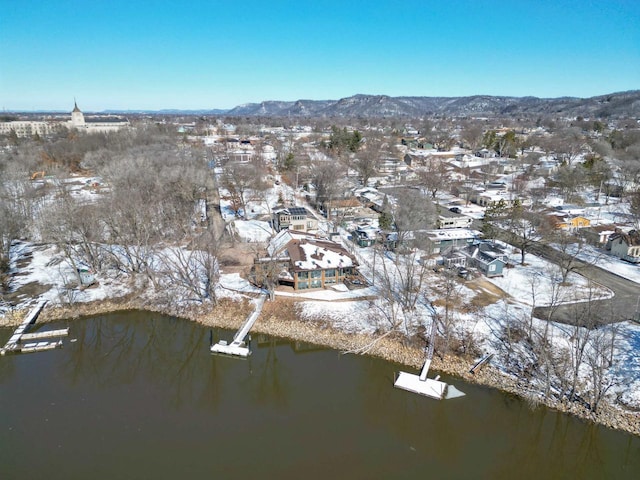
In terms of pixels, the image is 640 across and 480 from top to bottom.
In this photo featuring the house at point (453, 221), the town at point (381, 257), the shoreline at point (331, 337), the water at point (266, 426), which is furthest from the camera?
the house at point (453, 221)

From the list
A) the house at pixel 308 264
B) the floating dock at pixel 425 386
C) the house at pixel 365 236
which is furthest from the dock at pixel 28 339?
the house at pixel 365 236

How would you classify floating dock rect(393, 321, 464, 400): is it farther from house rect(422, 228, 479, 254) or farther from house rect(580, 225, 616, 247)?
house rect(580, 225, 616, 247)

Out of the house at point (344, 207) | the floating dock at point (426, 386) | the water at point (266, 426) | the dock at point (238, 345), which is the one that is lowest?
the water at point (266, 426)

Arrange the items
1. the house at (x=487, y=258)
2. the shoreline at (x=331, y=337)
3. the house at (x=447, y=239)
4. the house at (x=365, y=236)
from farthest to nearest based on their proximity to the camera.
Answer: the house at (x=365, y=236) < the house at (x=447, y=239) < the house at (x=487, y=258) < the shoreline at (x=331, y=337)

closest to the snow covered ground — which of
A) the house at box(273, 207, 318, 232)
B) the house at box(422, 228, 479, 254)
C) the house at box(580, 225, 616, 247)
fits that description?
the house at box(422, 228, 479, 254)

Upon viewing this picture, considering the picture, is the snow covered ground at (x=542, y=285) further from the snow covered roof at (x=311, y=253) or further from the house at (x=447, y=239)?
the snow covered roof at (x=311, y=253)

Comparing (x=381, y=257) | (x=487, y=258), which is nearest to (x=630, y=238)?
(x=487, y=258)

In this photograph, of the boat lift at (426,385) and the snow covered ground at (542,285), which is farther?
the snow covered ground at (542,285)

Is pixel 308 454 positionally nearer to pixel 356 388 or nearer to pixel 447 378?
pixel 356 388

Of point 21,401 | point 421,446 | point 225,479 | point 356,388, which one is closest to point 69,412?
point 21,401
